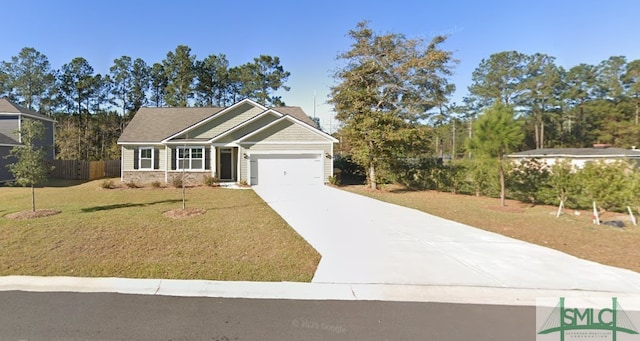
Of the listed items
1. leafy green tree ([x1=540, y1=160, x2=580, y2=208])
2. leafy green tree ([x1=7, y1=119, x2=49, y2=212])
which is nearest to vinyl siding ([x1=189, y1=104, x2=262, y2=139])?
leafy green tree ([x1=7, y1=119, x2=49, y2=212])

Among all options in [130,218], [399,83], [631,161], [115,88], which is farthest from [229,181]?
[115,88]

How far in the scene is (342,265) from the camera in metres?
5.21

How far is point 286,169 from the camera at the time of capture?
17969 millimetres

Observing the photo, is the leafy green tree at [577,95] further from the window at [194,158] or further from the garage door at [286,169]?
the window at [194,158]

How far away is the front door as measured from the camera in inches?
782

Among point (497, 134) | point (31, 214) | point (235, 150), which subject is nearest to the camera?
point (31, 214)

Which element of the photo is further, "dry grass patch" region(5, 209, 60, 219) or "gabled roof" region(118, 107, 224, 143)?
"gabled roof" region(118, 107, 224, 143)

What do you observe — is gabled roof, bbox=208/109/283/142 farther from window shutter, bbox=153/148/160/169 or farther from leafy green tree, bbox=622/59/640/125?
leafy green tree, bbox=622/59/640/125

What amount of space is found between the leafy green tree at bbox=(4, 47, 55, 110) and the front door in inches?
1475

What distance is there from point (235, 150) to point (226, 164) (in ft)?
3.93

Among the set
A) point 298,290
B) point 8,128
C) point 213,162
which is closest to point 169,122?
point 213,162

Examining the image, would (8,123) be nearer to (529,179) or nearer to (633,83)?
(529,179)

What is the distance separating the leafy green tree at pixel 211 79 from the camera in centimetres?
4166

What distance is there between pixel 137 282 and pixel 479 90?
60813mm
